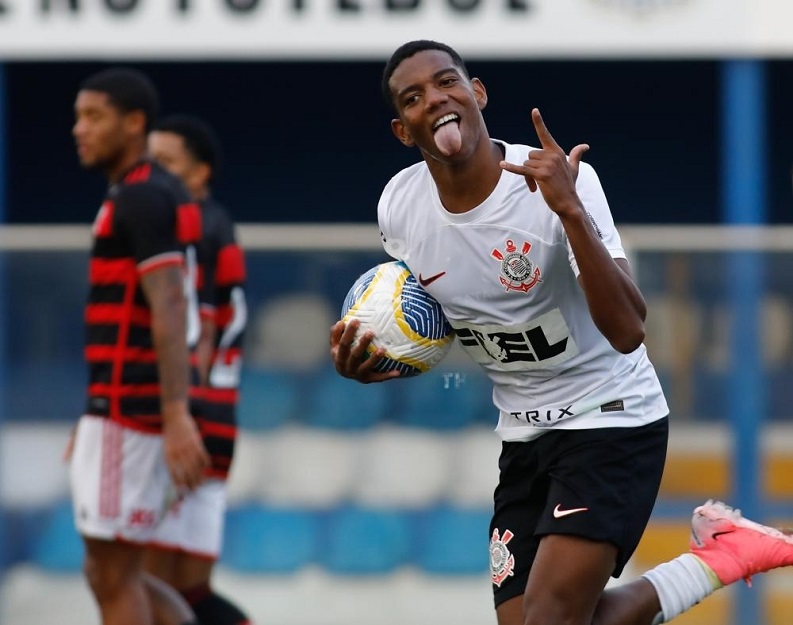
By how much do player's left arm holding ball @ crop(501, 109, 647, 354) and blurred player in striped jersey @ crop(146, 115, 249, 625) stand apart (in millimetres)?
2696

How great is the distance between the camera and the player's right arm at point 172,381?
18.2ft

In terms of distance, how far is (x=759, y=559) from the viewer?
16.4ft

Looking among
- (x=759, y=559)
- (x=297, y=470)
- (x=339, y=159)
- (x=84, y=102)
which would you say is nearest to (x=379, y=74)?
(x=339, y=159)

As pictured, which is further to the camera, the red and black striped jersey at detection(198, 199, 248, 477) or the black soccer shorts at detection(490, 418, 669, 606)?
the red and black striped jersey at detection(198, 199, 248, 477)

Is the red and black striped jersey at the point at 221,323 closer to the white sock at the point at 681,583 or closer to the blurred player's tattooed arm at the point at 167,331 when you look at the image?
the blurred player's tattooed arm at the point at 167,331

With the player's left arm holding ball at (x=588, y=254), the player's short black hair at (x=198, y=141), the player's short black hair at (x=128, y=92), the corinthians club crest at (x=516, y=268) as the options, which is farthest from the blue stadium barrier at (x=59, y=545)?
the player's left arm holding ball at (x=588, y=254)

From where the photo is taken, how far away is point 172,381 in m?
5.58

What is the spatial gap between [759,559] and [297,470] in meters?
2.56

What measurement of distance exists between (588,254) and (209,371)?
9.53 ft

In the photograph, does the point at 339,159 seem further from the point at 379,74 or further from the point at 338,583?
the point at 338,583

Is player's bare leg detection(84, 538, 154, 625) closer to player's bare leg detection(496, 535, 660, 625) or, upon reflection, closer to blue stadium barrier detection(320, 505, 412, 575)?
blue stadium barrier detection(320, 505, 412, 575)

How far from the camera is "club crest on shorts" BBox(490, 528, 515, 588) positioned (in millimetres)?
4492

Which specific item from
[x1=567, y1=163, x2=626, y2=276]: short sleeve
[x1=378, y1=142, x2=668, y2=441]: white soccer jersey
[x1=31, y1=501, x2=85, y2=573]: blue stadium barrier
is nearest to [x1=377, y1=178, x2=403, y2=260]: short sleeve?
[x1=378, y1=142, x2=668, y2=441]: white soccer jersey

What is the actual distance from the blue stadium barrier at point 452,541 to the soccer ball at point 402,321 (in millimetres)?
2606
